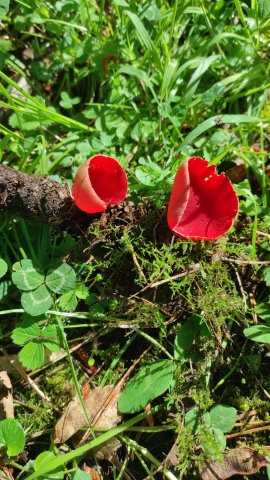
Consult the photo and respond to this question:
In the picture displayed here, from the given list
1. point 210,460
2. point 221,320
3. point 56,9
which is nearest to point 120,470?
point 210,460

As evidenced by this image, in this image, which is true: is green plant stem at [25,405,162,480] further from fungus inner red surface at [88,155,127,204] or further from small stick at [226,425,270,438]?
fungus inner red surface at [88,155,127,204]

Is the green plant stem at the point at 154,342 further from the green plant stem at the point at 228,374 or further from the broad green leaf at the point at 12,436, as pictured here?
the broad green leaf at the point at 12,436

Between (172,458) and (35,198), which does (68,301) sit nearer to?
(35,198)

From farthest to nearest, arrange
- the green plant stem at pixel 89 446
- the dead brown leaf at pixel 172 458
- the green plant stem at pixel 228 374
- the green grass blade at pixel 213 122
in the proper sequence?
the green grass blade at pixel 213 122
the green plant stem at pixel 228 374
the dead brown leaf at pixel 172 458
the green plant stem at pixel 89 446

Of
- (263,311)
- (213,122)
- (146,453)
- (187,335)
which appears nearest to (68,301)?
(187,335)

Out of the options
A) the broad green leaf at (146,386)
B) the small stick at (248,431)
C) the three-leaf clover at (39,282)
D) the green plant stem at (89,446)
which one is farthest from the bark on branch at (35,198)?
the small stick at (248,431)

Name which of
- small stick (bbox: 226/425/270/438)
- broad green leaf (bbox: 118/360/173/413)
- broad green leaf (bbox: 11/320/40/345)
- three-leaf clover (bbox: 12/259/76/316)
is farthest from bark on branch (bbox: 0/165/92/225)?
small stick (bbox: 226/425/270/438)

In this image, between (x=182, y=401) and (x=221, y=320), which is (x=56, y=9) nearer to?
(x=221, y=320)
